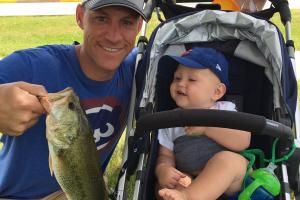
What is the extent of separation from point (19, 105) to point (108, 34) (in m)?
1.04

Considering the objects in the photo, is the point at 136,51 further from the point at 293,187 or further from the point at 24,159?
the point at 293,187

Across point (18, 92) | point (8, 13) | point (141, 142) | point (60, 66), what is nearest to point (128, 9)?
point (60, 66)

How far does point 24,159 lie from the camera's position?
10.4 ft

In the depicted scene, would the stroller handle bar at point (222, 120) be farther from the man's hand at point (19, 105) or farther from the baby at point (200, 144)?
the man's hand at point (19, 105)

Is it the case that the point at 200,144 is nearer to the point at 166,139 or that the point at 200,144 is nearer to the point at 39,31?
the point at 166,139

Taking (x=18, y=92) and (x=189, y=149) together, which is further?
(x=189, y=149)

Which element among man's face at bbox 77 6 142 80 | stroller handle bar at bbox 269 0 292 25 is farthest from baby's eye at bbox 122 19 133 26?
stroller handle bar at bbox 269 0 292 25

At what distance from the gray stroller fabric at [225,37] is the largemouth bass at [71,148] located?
0.76m

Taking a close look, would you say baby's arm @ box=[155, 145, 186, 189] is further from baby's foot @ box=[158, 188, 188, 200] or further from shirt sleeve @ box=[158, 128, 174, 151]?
baby's foot @ box=[158, 188, 188, 200]

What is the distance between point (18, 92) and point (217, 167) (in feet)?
4.38

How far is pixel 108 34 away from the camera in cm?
314

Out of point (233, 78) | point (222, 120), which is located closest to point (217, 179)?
point (222, 120)

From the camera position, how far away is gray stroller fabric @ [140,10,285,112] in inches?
131

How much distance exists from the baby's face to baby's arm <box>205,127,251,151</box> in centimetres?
28
